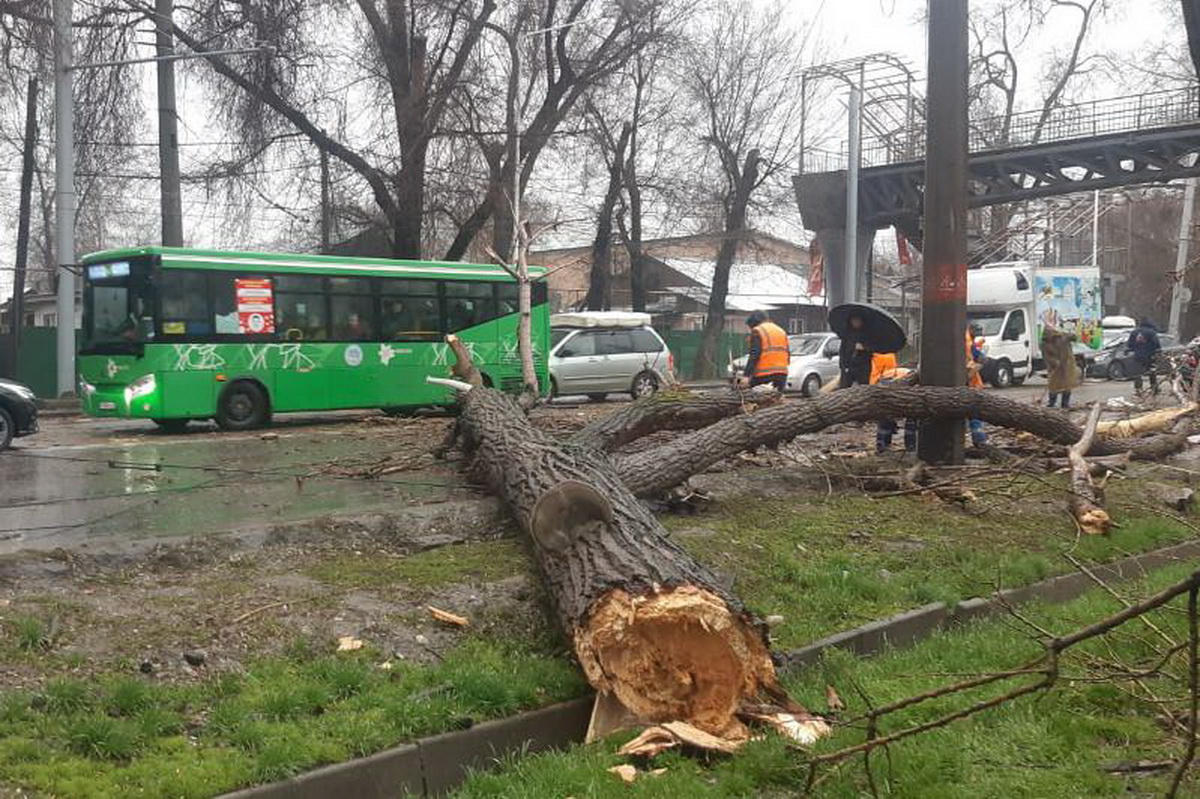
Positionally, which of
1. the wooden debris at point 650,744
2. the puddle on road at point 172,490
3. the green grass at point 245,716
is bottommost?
the wooden debris at point 650,744

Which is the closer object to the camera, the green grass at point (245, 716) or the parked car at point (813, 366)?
the green grass at point (245, 716)

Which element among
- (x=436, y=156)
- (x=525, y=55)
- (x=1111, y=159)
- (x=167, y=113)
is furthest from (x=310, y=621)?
(x=1111, y=159)

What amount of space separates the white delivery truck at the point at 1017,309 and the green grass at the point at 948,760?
86.2 ft

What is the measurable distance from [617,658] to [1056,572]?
164 inches

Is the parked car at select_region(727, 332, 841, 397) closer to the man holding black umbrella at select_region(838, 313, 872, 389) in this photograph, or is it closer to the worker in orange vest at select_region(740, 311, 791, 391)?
the worker in orange vest at select_region(740, 311, 791, 391)

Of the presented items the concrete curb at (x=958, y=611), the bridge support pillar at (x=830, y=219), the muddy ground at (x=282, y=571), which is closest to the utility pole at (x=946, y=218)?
the muddy ground at (x=282, y=571)

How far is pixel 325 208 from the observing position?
2548 cm

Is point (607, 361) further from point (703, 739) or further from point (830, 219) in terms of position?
point (703, 739)

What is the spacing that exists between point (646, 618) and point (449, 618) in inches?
52.4

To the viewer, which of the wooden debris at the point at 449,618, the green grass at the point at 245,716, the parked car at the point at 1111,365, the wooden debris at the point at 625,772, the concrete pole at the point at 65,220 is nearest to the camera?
the green grass at the point at 245,716

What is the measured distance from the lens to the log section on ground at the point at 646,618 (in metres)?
4.62

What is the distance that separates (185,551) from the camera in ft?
21.9

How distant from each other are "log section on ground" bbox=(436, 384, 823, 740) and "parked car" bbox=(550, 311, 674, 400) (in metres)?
17.9

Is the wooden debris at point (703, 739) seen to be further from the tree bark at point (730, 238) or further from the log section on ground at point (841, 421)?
the tree bark at point (730, 238)
